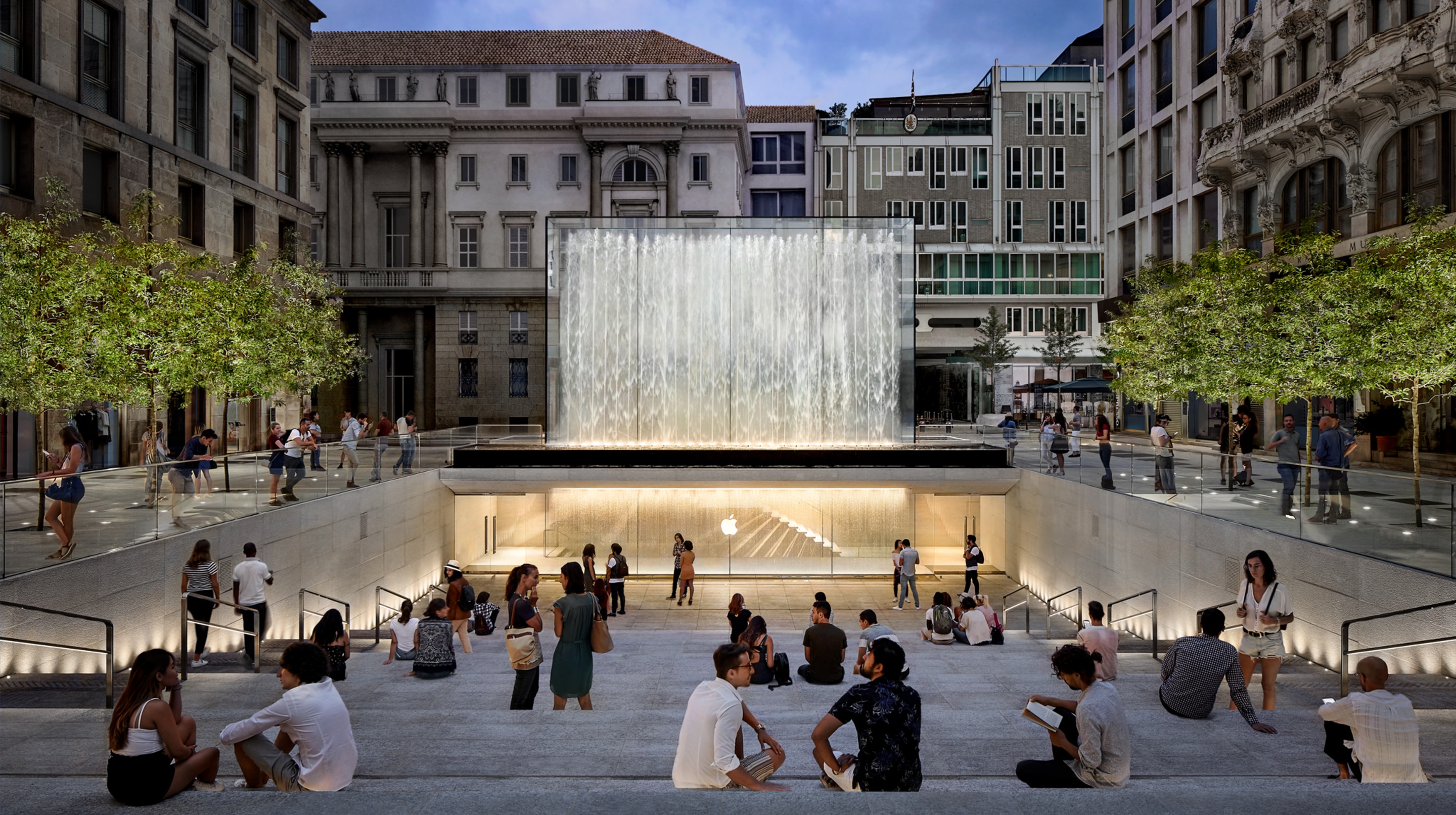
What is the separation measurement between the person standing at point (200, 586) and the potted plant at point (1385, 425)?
25.2 meters

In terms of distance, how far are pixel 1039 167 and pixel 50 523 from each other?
189ft

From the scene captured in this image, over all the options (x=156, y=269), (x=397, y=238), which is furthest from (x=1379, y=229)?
(x=397, y=238)

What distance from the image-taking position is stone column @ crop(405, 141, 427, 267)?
151 feet

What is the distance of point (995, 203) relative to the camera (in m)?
57.3

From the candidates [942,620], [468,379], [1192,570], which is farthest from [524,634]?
[468,379]

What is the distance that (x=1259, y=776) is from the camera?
6.30 metres

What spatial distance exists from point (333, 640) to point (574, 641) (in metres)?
3.70

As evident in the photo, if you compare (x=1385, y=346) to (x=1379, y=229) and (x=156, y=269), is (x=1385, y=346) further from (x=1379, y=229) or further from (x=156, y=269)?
(x=156, y=269)

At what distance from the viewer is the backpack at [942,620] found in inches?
599

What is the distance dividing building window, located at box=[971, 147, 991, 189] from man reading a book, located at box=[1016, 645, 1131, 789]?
56.2m

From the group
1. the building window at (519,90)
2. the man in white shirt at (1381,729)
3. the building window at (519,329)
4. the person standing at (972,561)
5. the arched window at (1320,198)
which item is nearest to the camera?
the man in white shirt at (1381,729)

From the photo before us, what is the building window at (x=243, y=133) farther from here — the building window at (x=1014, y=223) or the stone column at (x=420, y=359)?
the building window at (x=1014, y=223)

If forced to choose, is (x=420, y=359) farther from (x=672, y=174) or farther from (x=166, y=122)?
(x=166, y=122)

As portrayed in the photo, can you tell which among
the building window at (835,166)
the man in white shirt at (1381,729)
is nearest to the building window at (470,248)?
the building window at (835,166)
